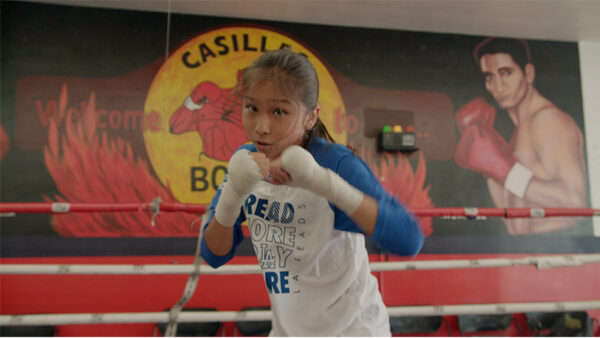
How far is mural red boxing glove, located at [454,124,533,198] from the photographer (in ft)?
9.00

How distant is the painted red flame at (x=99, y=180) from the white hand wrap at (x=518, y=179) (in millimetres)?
2481

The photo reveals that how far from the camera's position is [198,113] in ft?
8.12

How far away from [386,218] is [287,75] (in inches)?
12.5

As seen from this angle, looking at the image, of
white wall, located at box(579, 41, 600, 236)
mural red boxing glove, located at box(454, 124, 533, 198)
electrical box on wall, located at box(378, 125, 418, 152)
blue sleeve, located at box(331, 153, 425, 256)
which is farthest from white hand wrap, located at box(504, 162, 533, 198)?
blue sleeve, located at box(331, 153, 425, 256)

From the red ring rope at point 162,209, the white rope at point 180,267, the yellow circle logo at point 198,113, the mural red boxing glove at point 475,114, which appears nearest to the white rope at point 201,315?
the white rope at point 180,267

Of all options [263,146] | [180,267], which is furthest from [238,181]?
[180,267]

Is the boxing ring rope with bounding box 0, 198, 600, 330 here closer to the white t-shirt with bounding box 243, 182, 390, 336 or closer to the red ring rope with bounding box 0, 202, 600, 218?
the red ring rope with bounding box 0, 202, 600, 218

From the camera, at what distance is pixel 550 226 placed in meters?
2.73

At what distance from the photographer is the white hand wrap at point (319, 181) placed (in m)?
0.57

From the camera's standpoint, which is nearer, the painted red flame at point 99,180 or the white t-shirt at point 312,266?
the white t-shirt at point 312,266

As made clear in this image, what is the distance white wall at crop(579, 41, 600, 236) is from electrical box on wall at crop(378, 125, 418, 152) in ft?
5.28

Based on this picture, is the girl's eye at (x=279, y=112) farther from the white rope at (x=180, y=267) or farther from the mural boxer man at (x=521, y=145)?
the mural boxer man at (x=521, y=145)

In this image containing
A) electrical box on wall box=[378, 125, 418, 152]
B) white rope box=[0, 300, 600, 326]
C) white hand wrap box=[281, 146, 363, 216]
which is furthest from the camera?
electrical box on wall box=[378, 125, 418, 152]

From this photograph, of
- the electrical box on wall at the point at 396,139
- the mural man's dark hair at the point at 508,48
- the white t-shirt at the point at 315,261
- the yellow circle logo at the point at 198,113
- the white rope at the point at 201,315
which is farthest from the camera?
the mural man's dark hair at the point at 508,48
